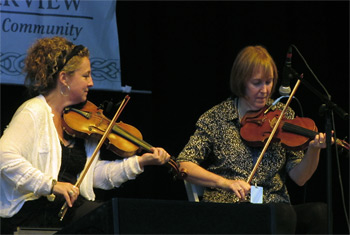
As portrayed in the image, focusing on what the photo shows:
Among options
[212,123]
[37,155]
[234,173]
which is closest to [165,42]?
[212,123]

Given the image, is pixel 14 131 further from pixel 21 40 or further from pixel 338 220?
pixel 338 220

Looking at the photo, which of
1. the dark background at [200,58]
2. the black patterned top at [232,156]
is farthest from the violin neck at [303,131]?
the dark background at [200,58]

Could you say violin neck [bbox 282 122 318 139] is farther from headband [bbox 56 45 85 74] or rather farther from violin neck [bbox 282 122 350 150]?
headband [bbox 56 45 85 74]

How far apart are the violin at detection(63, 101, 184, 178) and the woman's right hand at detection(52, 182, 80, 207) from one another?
11.3 inches

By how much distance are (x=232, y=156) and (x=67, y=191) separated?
0.81 metres

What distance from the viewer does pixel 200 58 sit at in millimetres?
3795

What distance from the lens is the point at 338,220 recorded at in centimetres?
388

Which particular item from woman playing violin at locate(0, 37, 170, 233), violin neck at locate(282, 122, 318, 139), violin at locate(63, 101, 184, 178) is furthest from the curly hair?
violin neck at locate(282, 122, 318, 139)

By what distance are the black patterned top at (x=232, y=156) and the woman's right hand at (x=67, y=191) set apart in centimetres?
64

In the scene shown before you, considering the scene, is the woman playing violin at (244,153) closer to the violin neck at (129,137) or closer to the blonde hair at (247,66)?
the blonde hair at (247,66)

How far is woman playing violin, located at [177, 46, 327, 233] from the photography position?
3.05m

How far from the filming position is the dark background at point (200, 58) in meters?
3.69

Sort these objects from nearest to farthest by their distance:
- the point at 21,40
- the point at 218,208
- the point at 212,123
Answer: the point at 218,208 → the point at 212,123 → the point at 21,40

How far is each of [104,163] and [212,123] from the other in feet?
1.74
